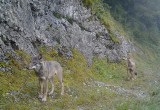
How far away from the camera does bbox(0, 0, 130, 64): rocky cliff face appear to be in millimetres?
15789

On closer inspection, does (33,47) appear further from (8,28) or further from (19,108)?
(19,108)

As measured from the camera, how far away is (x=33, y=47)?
17.1m

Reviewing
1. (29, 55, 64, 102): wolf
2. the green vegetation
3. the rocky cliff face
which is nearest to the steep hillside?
the rocky cliff face

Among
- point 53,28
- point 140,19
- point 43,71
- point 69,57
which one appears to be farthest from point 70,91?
point 140,19

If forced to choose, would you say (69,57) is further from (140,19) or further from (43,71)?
(140,19)

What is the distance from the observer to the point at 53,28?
19.5 m

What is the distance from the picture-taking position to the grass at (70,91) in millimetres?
13320

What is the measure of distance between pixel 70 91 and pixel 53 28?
4905 millimetres

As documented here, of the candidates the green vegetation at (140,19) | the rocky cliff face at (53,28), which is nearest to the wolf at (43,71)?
the rocky cliff face at (53,28)

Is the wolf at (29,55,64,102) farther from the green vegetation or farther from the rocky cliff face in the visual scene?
the green vegetation

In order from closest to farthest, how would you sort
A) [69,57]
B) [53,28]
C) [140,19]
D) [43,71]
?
1. [43,71]
2. [69,57]
3. [53,28]
4. [140,19]

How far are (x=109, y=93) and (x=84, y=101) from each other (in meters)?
2.26

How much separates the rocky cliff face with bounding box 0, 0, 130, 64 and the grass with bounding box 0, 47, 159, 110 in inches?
25.1

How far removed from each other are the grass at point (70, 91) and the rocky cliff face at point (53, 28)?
64 cm
